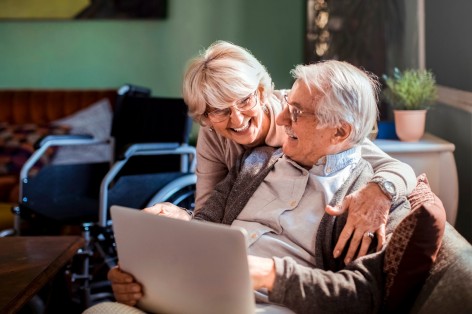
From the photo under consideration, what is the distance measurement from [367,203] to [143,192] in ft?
5.29

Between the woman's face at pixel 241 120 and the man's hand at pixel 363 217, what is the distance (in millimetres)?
417

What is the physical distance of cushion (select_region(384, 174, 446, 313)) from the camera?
1481 mm

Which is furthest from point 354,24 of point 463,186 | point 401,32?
point 463,186

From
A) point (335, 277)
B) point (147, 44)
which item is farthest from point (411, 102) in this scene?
point (147, 44)

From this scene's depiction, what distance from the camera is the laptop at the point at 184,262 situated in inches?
53.6

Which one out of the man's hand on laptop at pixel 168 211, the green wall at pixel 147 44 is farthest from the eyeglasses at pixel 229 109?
the green wall at pixel 147 44

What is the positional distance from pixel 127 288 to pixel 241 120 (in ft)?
1.92

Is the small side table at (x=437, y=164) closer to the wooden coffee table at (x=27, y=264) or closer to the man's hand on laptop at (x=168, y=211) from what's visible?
the man's hand on laptop at (x=168, y=211)

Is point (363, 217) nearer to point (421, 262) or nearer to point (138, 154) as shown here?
point (421, 262)

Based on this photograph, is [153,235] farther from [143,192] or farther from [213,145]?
[143,192]

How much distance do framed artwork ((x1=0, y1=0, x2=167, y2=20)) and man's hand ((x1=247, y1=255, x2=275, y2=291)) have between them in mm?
3035

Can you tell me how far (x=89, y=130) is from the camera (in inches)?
159

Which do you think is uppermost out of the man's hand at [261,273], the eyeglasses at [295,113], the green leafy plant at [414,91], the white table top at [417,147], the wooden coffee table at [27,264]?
the eyeglasses at [295,113]

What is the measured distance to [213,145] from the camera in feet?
6.99
